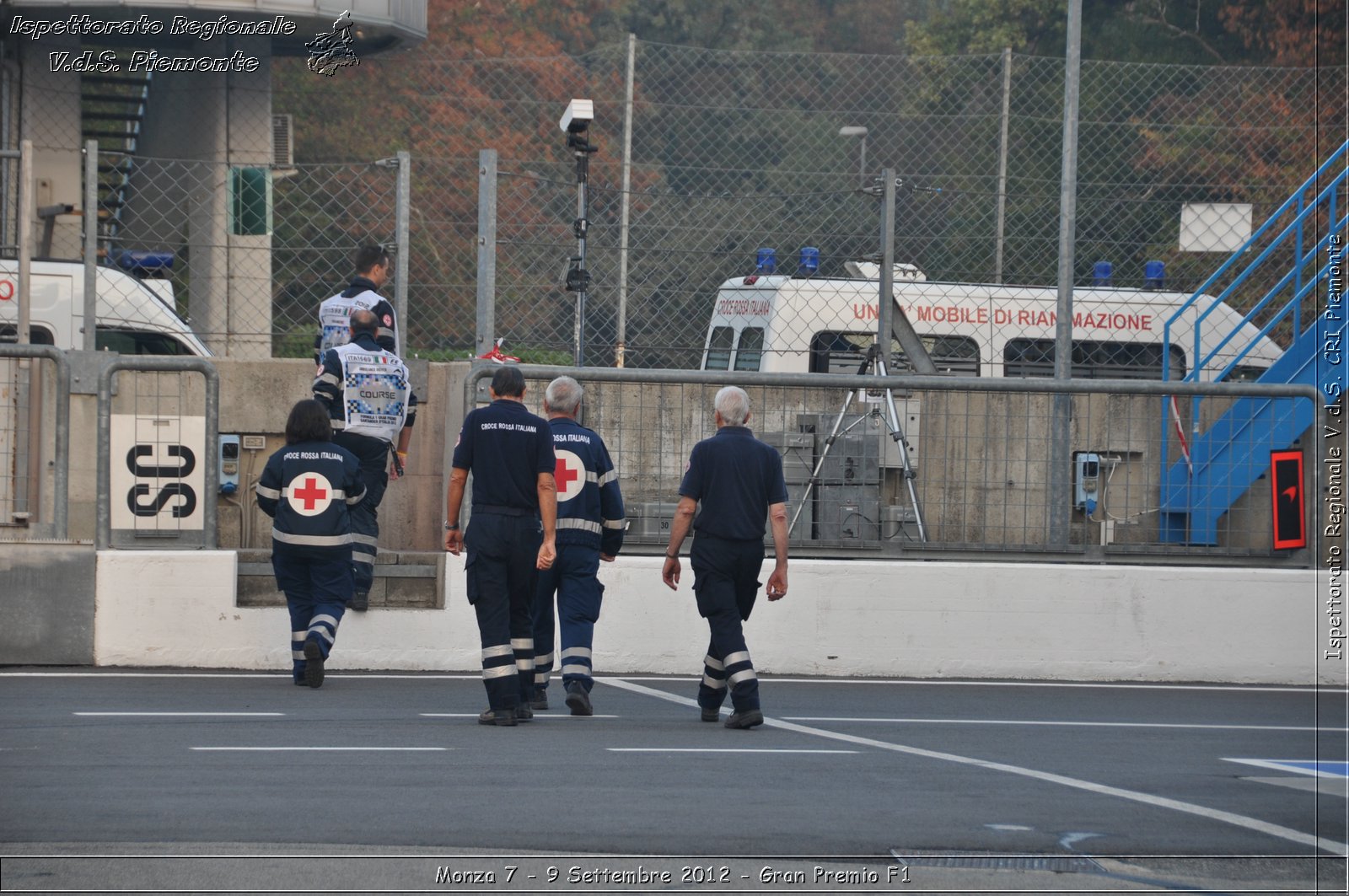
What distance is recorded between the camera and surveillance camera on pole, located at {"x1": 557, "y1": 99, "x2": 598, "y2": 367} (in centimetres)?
1162

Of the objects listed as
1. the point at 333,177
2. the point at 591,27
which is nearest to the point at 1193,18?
the point at 591,27

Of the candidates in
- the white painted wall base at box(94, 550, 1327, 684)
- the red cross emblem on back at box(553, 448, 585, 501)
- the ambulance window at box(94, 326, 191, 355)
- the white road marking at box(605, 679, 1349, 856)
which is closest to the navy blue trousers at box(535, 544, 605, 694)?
the red cross emblem on back at box(553, 448, 585, 501)

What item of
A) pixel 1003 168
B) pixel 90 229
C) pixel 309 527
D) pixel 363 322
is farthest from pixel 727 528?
pixel 1003 168

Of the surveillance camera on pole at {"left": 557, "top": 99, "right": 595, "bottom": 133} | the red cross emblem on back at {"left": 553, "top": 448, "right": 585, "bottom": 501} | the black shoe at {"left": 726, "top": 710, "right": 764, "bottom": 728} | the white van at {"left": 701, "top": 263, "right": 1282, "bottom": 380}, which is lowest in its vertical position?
the black shoe at {"left": 726, "top": 710, "right": 764, "bottom": 728}

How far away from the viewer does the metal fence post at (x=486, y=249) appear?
10.9 meters

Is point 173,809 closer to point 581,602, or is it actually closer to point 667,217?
point 581,602

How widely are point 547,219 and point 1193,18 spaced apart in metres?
17.7

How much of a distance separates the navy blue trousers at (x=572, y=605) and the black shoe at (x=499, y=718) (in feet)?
1.74

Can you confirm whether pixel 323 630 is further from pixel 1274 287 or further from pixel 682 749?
pixel 1274 287

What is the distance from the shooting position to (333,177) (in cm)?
1155

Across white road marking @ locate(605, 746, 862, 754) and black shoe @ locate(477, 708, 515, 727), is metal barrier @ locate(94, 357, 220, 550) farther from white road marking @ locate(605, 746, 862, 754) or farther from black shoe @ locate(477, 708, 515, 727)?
white road marking @ locate(605, 746, 862, 754)

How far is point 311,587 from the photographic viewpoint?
9688 mm

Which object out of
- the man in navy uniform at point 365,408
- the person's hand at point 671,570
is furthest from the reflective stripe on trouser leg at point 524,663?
the man in navy uniform at point 365,408

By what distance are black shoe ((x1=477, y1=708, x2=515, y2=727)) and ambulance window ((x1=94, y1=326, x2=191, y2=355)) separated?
6318 mm
